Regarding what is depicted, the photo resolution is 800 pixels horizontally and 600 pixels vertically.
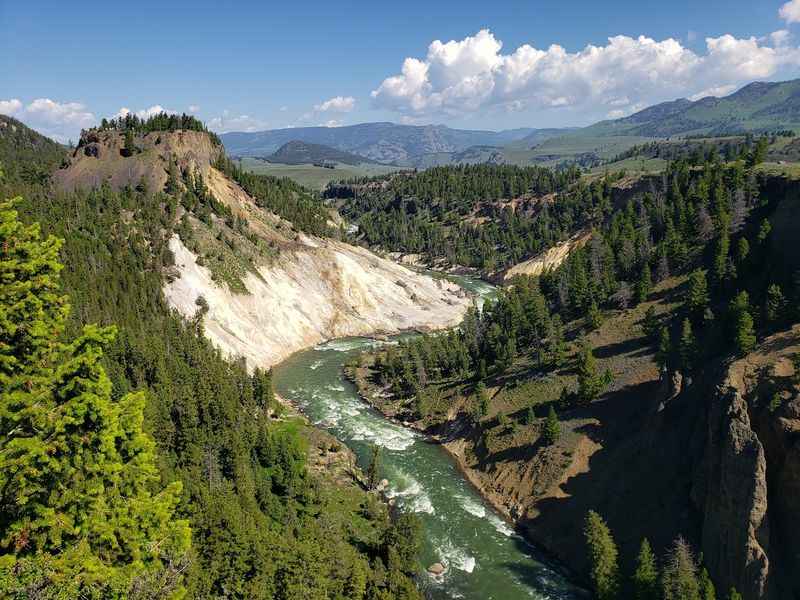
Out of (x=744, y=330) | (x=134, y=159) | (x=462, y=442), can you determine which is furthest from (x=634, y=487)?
(x=134, y=159)

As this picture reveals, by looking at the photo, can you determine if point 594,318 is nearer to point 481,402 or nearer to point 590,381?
point 590,381

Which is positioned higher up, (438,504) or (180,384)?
(180,384)

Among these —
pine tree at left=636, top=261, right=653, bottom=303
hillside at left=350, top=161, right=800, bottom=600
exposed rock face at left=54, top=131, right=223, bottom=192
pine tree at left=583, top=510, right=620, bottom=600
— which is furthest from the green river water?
exposed rock face at left=54, top=131, right=223, bottom=192

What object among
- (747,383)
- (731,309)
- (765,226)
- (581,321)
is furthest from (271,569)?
(765,226)

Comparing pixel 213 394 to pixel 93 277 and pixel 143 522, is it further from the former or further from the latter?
pixel 143 522

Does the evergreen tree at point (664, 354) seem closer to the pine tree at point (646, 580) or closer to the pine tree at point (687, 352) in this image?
the pine tree at point (687, 352)

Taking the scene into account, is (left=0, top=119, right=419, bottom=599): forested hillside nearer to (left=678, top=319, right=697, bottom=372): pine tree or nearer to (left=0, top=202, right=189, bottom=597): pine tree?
(left=0, top=202, right=189, bottom=597): pine tree

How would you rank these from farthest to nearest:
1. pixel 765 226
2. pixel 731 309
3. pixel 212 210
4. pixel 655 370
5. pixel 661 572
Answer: pixel 212 210 < pixel 765 226 < pixel 655 370 < pixel 731 309 < pixel 661 572

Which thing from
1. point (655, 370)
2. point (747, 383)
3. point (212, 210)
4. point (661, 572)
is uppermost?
point (212, 210)
